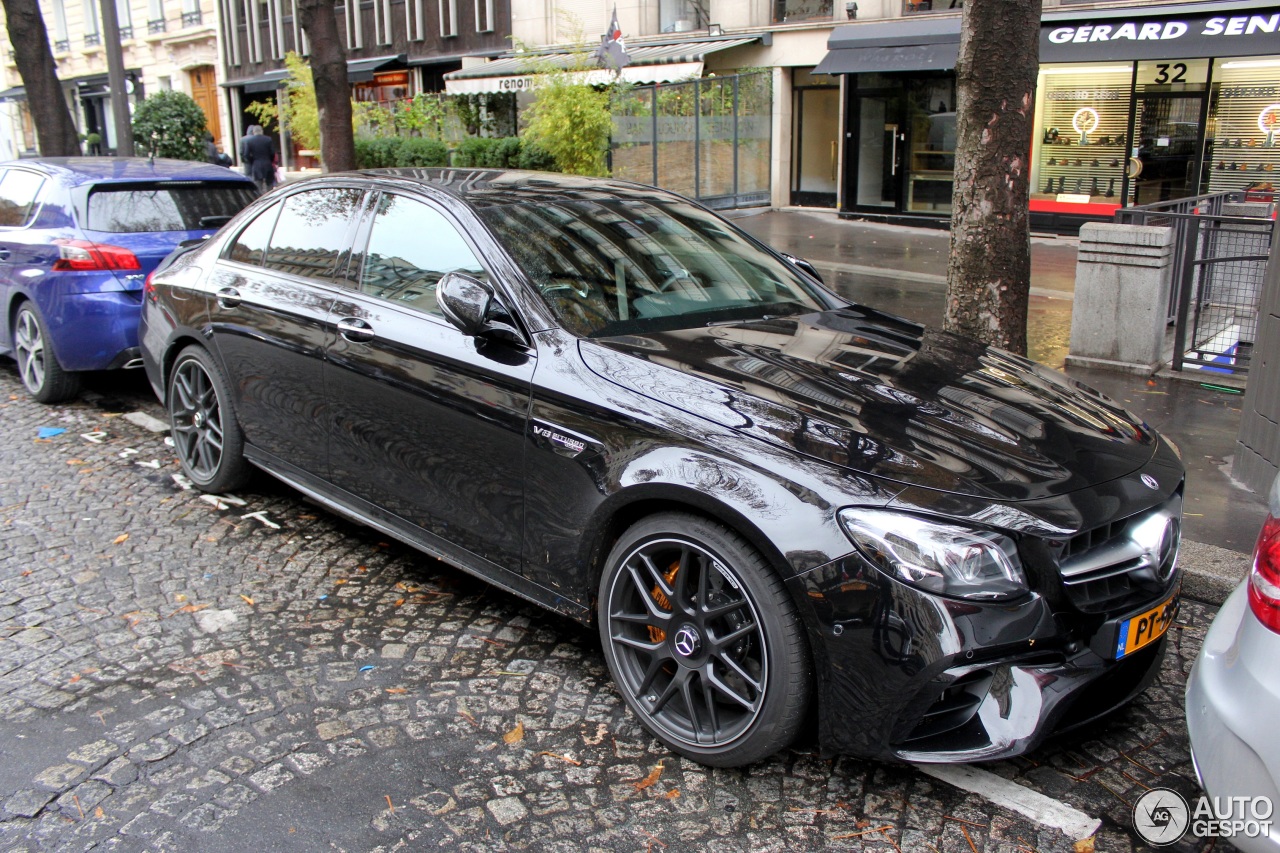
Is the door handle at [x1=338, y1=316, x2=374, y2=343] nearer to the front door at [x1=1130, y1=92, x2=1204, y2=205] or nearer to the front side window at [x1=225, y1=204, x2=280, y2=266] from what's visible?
the front side window at [x1=225, y1=204, x2=280, y2=266]

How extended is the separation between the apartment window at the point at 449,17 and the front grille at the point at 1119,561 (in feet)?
93.0

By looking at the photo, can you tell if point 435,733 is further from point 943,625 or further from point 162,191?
point 162,191

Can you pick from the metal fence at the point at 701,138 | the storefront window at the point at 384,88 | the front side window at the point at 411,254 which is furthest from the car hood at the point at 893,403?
the storefront window at the point at 384,88

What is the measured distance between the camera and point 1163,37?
15.1 meters

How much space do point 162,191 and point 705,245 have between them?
4890mm

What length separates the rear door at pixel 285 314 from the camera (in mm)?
4547

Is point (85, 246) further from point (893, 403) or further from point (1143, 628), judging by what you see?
point (1143, 628)

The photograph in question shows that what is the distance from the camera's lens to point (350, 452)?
437 cm

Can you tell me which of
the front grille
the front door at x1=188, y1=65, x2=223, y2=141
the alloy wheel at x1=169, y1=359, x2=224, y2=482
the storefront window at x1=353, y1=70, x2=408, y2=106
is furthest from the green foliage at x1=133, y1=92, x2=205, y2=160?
the front grille

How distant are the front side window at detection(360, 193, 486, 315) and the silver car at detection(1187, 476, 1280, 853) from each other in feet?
8.63

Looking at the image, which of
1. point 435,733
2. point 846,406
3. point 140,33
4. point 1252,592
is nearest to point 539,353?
point 846,406

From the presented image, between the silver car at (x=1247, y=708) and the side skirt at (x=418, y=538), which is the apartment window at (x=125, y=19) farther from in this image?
the silver car at (x=1247, y=708)

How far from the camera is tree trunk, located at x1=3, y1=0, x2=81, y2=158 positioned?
15188 millimetres

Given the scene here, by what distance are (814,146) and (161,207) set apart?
1556 centimetres
